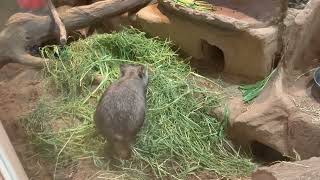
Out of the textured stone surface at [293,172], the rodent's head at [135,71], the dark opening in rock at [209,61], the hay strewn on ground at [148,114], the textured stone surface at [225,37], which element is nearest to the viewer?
the textured stone surface at [293,172]

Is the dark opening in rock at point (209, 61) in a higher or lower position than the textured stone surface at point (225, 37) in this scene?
lower

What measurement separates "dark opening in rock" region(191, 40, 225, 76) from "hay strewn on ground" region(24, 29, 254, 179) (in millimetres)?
134

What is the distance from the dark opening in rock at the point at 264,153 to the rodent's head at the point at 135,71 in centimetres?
85

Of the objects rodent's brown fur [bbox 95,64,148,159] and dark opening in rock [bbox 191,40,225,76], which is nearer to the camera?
rodent's brown fur [bbox 95,64,148,159]

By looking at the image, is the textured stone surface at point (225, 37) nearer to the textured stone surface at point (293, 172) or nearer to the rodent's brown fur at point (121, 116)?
the rodent's brown fur at point (121, 116)

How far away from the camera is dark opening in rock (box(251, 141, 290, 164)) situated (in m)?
3.46

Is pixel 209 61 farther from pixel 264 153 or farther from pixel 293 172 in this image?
pixel 293 172

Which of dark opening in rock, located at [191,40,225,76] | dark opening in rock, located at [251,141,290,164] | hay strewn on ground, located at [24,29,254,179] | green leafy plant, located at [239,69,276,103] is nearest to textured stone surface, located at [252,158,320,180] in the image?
hay strewn on ground, located at [24,29,254,179]

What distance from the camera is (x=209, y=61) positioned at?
4.16 metres

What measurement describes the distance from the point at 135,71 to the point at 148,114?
11.6 inches

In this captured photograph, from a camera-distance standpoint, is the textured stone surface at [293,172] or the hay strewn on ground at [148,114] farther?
the hay strewn on ground at [148,114]

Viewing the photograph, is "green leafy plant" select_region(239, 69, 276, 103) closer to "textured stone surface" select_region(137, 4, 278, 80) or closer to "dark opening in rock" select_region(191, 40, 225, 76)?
"textured stone surface" select_region(137, 4, 278, 80)

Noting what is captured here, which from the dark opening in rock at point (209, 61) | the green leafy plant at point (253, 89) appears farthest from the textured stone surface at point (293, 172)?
the dark opening in rock at point (209, 61)

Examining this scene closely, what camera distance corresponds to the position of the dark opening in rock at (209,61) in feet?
13.3
